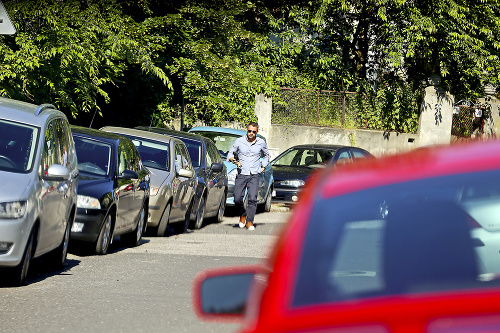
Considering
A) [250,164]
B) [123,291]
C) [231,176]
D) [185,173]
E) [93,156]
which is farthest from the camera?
[231,176]

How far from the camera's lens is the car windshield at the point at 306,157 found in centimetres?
2331

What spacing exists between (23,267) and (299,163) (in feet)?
50.5

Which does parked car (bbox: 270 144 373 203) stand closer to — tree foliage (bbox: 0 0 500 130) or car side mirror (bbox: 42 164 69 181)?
tree foliage (bbox: 0 0 500 130)

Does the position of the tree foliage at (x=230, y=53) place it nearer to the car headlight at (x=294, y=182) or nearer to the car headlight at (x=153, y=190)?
the car headlight at (x=153, y=190)

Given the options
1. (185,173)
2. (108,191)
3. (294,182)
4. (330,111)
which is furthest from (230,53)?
(108,191)

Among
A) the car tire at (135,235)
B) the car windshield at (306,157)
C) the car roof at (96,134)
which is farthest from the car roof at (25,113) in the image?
the car windshield at (306,157)

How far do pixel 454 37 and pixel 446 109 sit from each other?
3.00m

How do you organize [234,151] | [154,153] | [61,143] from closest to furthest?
[61,143]
[154,153]
[234,151]

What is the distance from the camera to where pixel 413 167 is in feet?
8.16

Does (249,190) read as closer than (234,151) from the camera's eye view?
Yes

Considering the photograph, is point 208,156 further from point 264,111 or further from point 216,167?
point 264,111

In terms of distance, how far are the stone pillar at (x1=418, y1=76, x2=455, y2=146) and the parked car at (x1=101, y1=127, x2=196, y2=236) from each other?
18798mm

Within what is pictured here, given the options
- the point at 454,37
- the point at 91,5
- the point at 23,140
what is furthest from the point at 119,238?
the point at 454,37

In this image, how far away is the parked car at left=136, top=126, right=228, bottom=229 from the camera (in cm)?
1692
